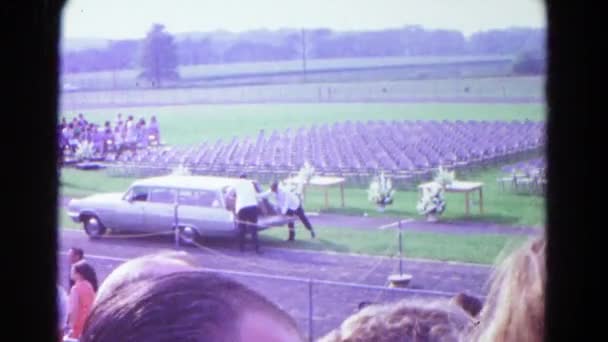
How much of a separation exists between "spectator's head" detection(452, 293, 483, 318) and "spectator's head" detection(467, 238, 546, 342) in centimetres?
77

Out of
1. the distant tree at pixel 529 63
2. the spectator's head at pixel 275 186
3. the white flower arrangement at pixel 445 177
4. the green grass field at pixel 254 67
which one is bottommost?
the spectator's head at pixel 275 186

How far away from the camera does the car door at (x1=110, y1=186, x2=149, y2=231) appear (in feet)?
7.16

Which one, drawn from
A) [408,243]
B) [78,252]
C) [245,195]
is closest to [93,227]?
[78,252]

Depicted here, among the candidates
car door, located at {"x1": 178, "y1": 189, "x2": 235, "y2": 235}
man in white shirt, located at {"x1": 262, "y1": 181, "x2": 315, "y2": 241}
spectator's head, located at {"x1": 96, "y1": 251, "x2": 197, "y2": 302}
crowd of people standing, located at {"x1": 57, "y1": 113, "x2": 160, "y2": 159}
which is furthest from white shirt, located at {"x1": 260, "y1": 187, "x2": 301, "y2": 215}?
spectator's head, located at {"x1": 96, "y1": 251, "x2": 197, "y2": 302}

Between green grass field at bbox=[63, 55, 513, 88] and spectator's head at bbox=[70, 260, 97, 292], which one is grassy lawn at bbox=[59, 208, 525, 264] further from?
green grass field at bbox=[63, 55, 513, 88]

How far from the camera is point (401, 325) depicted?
0.76 meters

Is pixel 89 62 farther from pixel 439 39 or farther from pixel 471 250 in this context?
pixel 471 250

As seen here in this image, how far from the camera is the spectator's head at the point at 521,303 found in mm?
711

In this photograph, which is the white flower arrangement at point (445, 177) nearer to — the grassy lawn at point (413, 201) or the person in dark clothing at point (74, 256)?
the grassy lawn at point (413, 201)

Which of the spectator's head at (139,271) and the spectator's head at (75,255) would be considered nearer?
the spectator's head at (139,271)

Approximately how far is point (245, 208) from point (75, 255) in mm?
460

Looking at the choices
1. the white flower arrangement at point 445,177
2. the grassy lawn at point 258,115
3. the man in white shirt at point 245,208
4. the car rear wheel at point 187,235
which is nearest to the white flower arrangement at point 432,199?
the white flower arrangement at point 445,177

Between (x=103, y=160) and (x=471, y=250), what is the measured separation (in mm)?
1021

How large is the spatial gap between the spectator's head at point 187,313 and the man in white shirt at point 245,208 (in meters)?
1.30
